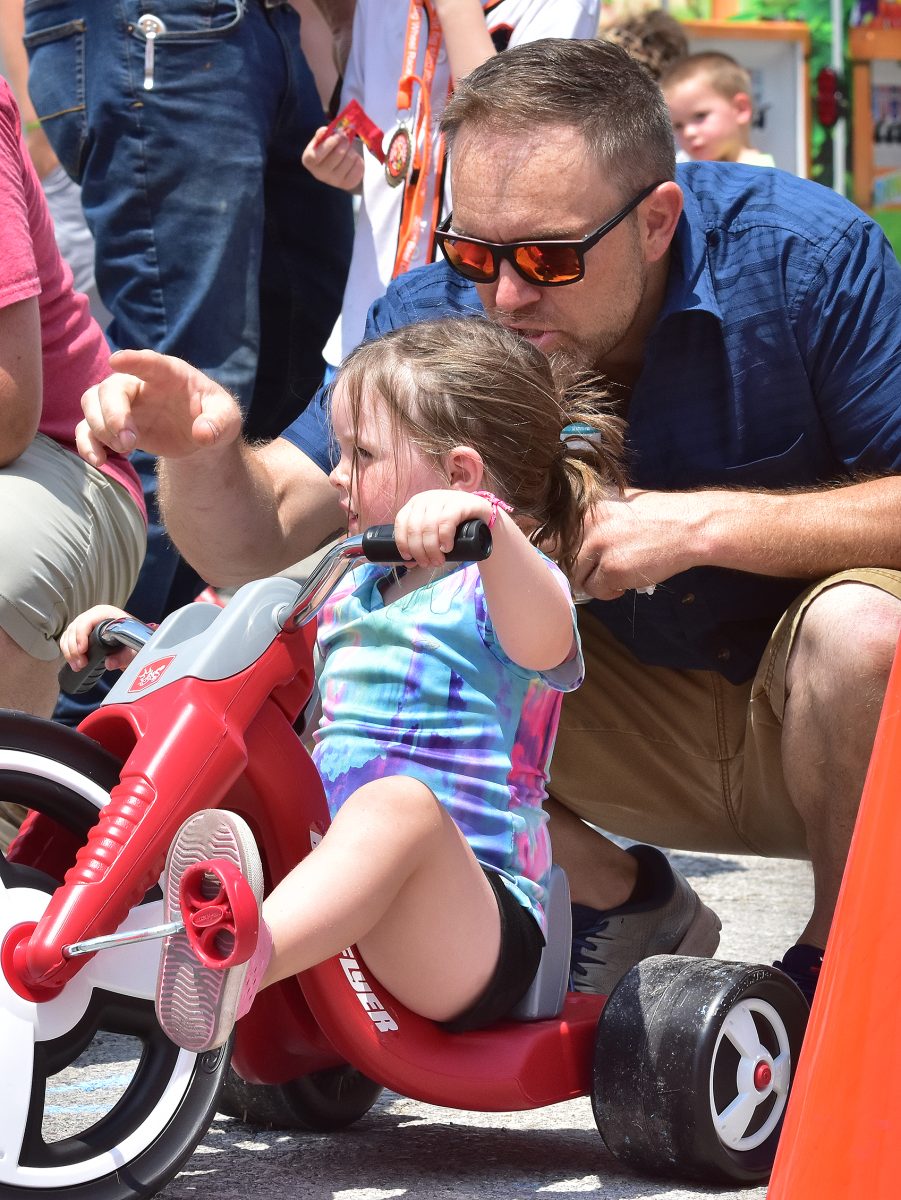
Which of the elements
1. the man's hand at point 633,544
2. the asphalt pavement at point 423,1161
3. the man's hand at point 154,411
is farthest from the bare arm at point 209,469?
the asphalt pavement at point 423,1161

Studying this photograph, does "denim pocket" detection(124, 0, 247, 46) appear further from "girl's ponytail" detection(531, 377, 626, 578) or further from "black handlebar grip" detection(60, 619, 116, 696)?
"black handlebar grip" detection(60, 619, 116, 696)

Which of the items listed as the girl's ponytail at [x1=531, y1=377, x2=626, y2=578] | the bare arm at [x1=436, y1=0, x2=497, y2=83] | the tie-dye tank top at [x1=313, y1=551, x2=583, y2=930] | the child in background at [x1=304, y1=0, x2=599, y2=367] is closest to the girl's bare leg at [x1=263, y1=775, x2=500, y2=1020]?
the tie-dye tank top at [x1=313, y1=551, x2=583, y2=930]

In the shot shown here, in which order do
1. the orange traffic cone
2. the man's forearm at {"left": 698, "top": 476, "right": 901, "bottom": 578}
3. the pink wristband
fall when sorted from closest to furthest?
the orange traffic cone → the pink wristband → the man's forearm at {"left": 698, "top": 476, "right": 901, "bottom": 578}

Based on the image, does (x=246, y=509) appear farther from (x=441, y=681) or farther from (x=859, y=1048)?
(x=859, y=1048)

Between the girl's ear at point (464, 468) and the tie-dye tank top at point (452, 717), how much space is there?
11 centimetres

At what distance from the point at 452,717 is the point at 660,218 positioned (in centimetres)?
98

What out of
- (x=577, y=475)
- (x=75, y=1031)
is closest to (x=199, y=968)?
(x=75, y=1031)

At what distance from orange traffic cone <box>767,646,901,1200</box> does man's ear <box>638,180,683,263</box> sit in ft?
4.41

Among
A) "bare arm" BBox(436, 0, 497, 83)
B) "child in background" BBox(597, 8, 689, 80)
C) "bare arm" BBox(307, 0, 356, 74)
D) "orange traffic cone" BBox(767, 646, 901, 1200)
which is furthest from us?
"child in background" BBox(597, 8, 689, 80)

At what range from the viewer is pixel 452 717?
2.00 metres

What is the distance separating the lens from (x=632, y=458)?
2564 millimetres

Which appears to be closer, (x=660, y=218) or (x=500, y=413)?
(x=500, y=413)

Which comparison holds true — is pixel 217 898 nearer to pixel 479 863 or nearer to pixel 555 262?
pixel 479 863

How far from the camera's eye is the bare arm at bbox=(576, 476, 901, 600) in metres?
2.29
